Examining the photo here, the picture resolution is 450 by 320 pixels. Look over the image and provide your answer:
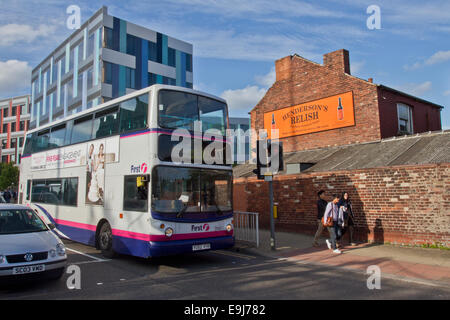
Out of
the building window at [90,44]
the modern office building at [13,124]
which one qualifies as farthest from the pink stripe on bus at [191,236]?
the modern office building at [13,124]

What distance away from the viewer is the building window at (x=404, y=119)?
16077mm

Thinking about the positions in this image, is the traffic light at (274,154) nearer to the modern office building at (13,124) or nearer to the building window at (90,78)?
the building window at (90,78)

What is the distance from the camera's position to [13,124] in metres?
60.2

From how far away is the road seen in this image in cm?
604

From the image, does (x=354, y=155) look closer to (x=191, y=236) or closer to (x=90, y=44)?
(x=191, y=236)

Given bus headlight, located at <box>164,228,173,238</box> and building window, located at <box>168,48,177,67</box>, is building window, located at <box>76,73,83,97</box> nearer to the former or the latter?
building window, located at <box>168,48,177,67</box>

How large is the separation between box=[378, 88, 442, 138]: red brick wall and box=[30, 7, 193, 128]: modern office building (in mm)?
24515

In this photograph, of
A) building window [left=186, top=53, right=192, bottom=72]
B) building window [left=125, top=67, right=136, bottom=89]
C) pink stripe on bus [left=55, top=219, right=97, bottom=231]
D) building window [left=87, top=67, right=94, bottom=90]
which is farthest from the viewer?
building window [left=186, top=53, right=192, bottom=72]

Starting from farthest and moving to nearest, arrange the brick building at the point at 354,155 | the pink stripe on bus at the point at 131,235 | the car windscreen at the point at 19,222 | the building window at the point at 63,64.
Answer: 1. the building window at the point at 63,64
2. the brick building at the point at 354,155
3. the pink stripe on bus at the point at 131,235
4. the car windscreen at the point at 19,222

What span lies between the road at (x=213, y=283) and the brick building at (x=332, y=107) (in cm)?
868

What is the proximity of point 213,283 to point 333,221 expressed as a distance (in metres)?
4.98

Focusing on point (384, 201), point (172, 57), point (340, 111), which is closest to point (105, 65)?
point (172, 57)

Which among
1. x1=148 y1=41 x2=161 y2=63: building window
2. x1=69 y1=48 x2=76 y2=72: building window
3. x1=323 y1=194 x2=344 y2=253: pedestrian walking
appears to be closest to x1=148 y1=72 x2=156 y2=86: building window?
x1=148 y1=41 x2=161 y2=63: building window
